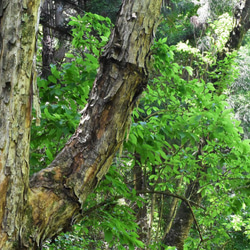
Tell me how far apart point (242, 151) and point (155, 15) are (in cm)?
172

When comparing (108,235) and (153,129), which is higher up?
(153,129)

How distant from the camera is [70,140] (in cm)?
187

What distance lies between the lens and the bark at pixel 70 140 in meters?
1.41

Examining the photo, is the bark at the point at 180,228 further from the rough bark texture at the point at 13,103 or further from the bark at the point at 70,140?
the rough bark texture at the point at 13,103

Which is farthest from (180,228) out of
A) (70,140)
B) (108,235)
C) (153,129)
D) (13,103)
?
(13,103)

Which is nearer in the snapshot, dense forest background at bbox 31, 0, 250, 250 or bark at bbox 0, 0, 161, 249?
bark at bbox 0, 0, 161, 249

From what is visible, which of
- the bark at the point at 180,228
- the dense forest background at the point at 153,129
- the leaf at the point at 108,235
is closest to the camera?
the leaf at the point at 108,235

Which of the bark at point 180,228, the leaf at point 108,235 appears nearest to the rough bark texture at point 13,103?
the leaf at point 108,235

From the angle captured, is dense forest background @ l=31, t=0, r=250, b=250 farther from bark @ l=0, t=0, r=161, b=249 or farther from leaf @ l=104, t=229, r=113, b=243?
bark @ l=0, t=0, r=161, b=249

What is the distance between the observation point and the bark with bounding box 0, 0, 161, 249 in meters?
1.41

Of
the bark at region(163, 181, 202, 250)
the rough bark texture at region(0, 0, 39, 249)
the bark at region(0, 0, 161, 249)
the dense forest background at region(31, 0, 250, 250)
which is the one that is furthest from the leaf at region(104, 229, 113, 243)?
the bark at region(163, 181, 202, 250)

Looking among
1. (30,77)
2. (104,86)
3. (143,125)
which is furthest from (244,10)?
(30,77)

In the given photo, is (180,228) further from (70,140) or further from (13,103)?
(13,103)

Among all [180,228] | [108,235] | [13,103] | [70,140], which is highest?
[13,103]
